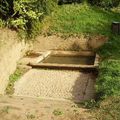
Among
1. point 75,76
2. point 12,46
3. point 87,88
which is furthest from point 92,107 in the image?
point 12,46

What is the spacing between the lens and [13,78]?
473 inches

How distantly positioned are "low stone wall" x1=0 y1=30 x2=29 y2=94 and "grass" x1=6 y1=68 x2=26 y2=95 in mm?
141

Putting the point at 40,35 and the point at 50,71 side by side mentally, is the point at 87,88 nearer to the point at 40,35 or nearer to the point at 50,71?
the point at 50,71

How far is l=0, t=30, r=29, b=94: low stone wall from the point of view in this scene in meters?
11.2

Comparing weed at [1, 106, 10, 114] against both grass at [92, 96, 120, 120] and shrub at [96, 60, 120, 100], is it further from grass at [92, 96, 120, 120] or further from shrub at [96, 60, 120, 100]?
shrub at [96, 60, 120, 100]

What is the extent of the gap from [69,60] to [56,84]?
3261mm

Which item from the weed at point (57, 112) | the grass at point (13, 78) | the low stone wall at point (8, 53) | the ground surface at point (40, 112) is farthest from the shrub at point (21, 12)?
the weed at point (57, 112)

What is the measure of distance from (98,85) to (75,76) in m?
2.49

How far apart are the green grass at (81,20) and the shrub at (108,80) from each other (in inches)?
167

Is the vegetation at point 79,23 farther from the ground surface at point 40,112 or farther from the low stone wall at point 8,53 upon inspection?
the ground surface at point 40,112

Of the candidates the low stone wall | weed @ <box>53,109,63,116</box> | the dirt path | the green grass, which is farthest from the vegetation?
weed @ <box>53,109,63,116</box>

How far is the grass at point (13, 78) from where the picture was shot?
36.0 feet

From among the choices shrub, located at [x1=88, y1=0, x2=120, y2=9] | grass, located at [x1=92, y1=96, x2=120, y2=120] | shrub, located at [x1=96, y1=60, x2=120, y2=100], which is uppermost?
shrub, located at [x1=88, y1=0, x2=120, y2=9]

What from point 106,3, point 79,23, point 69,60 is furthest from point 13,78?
point 106,3
